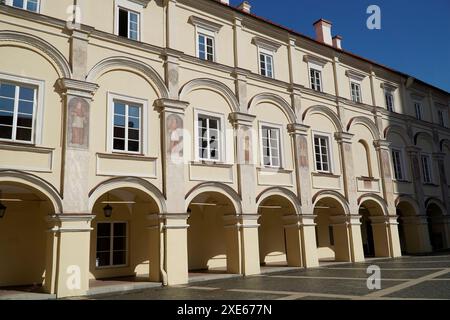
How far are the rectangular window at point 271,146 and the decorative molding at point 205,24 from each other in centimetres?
447

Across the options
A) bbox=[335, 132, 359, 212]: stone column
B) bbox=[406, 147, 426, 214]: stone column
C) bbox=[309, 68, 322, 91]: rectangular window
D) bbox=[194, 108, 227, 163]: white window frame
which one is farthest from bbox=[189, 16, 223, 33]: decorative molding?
bbox=[406, 147, 426, 214]: stone column

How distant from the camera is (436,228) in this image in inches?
1008

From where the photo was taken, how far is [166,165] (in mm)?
13867

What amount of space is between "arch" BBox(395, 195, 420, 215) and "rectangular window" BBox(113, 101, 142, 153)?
15.0 meters

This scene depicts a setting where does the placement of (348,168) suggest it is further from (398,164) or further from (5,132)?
(5,132)

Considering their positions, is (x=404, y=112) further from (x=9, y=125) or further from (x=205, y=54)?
(x=9, y=125)

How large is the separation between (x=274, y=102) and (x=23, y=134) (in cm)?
1026

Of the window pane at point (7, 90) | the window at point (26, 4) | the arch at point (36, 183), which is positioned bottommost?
the arch at point (36, 183)

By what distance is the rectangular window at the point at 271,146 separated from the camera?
17.2 meters

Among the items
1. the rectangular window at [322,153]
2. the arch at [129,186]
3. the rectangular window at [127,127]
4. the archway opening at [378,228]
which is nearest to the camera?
the arch at [129,186]

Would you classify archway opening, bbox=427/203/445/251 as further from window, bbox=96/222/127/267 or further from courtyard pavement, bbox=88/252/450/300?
window, bbox=96/222/127/267

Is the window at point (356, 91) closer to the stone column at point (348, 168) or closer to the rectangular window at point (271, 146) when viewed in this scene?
the stone column at point (348, 168)

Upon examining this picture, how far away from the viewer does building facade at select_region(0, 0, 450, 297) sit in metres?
11.8

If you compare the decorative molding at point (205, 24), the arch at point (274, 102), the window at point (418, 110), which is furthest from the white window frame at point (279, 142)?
the window at point (418, 110)
